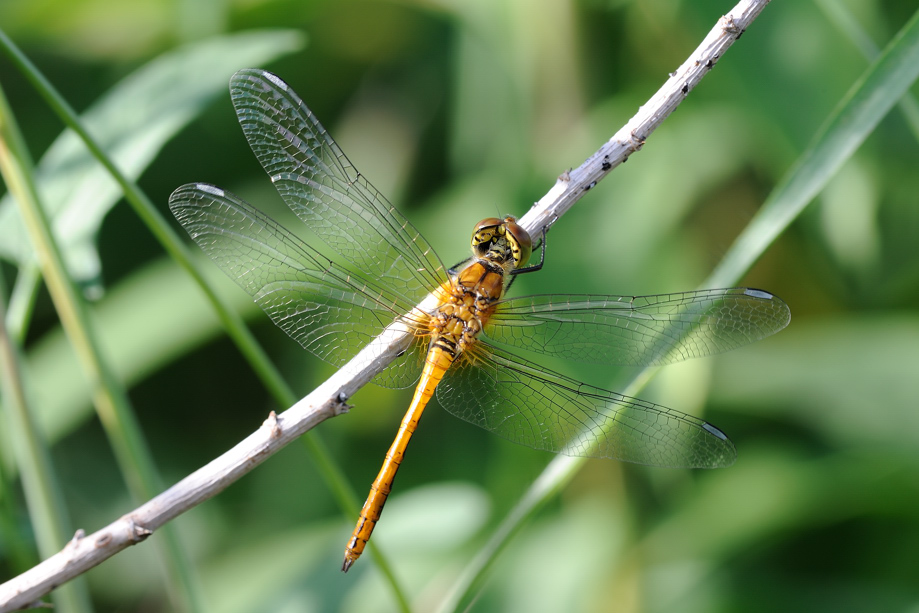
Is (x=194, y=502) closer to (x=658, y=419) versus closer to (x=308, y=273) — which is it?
(x=308, y=273)

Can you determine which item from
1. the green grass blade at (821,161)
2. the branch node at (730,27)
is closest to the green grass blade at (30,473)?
the green grass blade at (821,161)

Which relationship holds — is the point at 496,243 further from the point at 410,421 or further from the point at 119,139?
the point at 119,139

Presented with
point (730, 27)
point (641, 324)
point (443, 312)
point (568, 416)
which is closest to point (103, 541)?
point (443, 312)

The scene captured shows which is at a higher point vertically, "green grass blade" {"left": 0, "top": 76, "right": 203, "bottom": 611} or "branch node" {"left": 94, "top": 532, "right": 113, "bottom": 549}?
"green grass blade" {"left": 0, "top": 76, "right": 203, "bottom": 611}

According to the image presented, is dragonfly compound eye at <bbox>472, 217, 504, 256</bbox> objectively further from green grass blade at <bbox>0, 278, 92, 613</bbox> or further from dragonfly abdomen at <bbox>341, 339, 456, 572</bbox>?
green grass blade at <bbox>0, 278, 92, 613</bbox>

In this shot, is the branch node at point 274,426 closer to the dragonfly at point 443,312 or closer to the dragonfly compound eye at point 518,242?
the dragonfly at point 443,312

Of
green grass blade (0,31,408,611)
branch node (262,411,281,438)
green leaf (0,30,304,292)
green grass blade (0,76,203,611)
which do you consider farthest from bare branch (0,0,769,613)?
green leaf (0,30,304,292)
